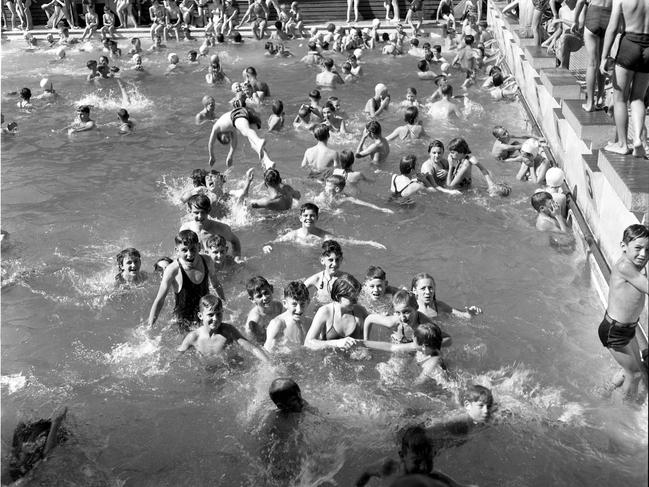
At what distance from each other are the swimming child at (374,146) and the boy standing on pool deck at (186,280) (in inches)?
205

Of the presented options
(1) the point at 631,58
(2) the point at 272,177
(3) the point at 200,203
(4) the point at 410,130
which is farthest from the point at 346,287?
(4) the point at 410,130

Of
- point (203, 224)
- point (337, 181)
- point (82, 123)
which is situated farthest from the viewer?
point (82, 123)

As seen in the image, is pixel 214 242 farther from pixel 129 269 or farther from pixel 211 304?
pixel 211 304

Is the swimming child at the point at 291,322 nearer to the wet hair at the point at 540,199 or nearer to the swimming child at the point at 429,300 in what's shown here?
the swimming child at the point at 429,300

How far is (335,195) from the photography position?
1030cm

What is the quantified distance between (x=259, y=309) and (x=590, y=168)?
4.58 m

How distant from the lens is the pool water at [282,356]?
5.57 metres

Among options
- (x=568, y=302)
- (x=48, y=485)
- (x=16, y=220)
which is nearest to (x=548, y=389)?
(x=568, y=302)

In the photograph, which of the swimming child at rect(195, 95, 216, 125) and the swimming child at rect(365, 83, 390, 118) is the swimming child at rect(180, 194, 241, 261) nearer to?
the swimming child at rect(195, 95, 216, 125)

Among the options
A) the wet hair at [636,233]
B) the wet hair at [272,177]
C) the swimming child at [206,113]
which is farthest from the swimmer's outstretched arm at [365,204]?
the swimming child at [206,113]

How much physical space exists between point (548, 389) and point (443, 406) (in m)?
1.10

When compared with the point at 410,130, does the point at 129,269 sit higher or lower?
lower

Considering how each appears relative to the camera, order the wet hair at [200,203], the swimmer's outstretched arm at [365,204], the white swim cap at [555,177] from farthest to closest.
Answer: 1. the swimmer's outstretched arm at [365,204]
2. the white swim cap at [555,177]
3. the wet hair at [200,203]

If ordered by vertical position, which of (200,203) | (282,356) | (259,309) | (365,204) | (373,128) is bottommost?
(282,356)
